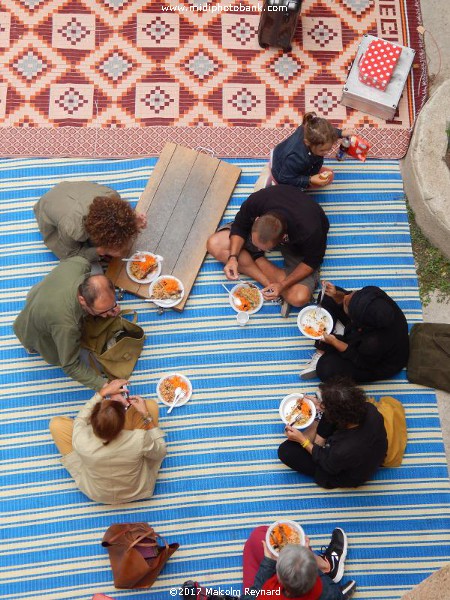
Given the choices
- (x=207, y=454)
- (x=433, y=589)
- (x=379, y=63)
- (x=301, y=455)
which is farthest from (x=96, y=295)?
(x=379, y=63)

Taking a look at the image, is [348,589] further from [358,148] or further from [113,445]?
[358,148]

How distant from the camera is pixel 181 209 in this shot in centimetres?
543

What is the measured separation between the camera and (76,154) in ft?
18.5

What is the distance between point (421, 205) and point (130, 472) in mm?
3414

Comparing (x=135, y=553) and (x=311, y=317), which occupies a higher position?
(x=311, y=317)

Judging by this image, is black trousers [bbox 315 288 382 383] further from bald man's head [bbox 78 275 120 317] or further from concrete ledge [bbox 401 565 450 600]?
bald man's head [bbox 78 275 120 317]

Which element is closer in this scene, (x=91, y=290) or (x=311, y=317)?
(x=91, y=290)

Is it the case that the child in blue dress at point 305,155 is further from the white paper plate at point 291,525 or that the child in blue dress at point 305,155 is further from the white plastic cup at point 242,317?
the white paper plate at point 291,525

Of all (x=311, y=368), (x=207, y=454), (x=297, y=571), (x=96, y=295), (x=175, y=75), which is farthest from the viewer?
(x=175, y=75)

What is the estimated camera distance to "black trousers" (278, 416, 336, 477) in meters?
4.78

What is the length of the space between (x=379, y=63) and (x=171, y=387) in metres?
3.59

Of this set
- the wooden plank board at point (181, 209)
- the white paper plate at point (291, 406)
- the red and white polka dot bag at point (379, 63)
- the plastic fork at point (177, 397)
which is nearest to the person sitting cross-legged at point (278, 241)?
the wooden plank board at point (181, 209)

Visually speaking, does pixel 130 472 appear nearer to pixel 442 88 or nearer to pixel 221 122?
pixel 221 122

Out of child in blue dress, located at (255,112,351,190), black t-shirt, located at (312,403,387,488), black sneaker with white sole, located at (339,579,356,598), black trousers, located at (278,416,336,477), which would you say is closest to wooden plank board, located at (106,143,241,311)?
child in blue dress, located at (255,112,351,190)
